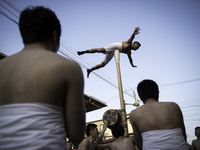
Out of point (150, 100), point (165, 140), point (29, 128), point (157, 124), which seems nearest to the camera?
point (29, 128)

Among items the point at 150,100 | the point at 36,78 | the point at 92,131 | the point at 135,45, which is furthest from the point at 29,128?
the point at 135,45

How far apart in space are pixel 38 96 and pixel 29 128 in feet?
0.62

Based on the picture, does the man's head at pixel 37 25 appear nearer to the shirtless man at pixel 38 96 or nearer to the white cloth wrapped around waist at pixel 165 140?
the shirtless man at pixel 38 96

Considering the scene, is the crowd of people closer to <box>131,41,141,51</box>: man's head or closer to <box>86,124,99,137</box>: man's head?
<box>86,124,99,137</box>: man's head

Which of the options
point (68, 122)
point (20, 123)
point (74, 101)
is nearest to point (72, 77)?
point (74, 101)

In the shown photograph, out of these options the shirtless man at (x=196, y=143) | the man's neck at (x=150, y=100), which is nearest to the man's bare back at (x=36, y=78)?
the man's neck at (x=150, y=100)

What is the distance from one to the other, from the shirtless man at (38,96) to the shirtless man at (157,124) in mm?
1258

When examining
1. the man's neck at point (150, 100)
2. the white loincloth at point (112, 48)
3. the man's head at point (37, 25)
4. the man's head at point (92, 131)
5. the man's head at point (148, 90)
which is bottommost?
the man's head at point (92, 131)

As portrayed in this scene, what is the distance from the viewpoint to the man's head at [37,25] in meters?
1.20

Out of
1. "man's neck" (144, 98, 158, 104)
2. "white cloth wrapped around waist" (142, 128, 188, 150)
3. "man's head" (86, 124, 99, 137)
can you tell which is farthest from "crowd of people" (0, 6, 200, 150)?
"man's head" (86, 124, 99, 137)

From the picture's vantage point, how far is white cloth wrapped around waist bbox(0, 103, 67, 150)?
35.4 inches

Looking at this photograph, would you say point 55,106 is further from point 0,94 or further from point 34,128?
point 0,94

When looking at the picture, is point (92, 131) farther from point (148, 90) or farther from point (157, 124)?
point (157, 124)

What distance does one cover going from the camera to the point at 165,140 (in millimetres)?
1963
